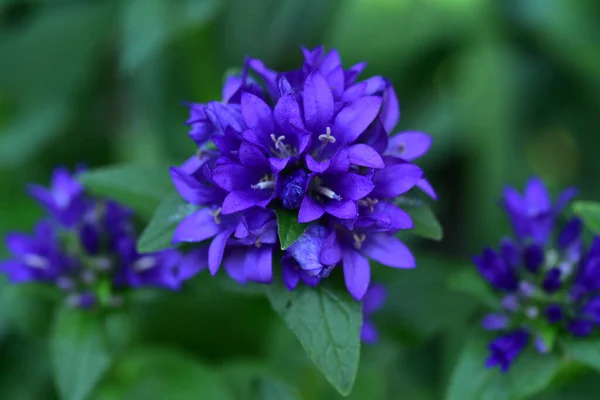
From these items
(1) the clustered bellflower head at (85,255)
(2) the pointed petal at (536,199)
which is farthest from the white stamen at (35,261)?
(2) the pointed petal at (536,199)

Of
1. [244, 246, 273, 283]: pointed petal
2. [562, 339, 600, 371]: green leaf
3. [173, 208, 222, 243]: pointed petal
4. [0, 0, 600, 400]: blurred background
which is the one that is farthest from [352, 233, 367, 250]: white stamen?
[0, 0, 600, 400]: blurred background

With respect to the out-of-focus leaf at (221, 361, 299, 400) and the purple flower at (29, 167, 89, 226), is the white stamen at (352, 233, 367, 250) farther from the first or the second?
the purple flower at (29, 167, 89, 226)

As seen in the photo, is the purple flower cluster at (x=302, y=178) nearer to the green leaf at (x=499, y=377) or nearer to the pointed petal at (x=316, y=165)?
the pointed petal at (x=316, y=165)

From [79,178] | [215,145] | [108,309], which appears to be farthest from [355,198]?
[108,309]

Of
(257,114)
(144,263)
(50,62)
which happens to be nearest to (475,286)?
(257,114)

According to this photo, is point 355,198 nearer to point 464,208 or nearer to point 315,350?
point 315,350
